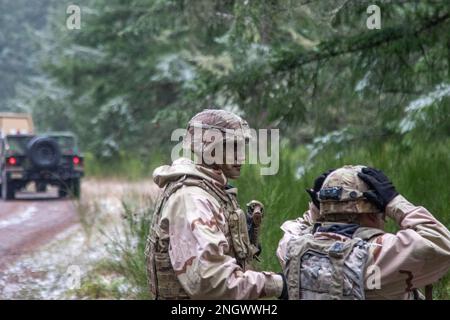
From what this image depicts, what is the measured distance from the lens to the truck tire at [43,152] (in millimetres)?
16656

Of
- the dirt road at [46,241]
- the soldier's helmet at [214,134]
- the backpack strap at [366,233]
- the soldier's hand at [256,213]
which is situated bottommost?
the dirt road at [46,241]

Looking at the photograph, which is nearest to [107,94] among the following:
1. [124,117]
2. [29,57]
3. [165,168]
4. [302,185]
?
[124,117]

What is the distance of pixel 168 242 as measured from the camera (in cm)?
332

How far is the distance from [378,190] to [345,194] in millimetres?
146

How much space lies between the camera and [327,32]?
990 centimetres

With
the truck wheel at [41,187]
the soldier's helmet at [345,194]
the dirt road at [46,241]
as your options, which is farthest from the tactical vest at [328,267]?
the truck wheel at [41,187]

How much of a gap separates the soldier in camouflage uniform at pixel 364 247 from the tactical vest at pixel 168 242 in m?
0.22

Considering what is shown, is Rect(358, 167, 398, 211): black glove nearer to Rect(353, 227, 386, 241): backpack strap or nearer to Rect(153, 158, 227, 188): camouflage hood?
Rect(353, 227, 386, 241): backpack strap

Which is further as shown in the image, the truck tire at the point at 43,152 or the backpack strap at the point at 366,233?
the truck tire at the point at 43,152

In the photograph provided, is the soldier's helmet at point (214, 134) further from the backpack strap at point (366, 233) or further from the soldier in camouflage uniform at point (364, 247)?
the backpack strap at point (366, 233)

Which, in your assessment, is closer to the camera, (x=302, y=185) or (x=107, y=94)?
(x=302, y=185)

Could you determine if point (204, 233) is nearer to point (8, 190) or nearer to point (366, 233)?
point (366, 233)

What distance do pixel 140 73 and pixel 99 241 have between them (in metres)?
13.8
